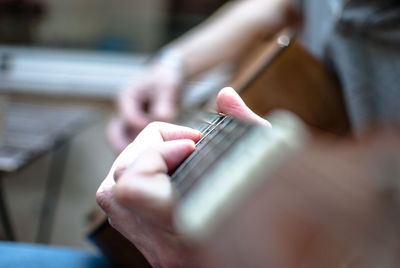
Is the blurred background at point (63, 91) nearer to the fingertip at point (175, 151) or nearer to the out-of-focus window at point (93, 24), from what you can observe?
the out-of-focus window at point (93, 24)

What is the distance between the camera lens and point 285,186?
20 centimetres

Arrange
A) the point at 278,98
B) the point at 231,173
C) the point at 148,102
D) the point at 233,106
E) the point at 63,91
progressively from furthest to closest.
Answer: the point at 63,91 < the point at 148,102 < the point at 278,98 < the point at 233,106 < the point at 231,173

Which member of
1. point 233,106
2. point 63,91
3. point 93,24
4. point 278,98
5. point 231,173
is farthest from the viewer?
point 93,24

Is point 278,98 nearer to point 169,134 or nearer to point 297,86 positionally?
point 297,86

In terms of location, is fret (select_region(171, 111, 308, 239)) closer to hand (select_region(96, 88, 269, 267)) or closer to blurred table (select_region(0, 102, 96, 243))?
hand (select_region(96, 88, 269, 267))

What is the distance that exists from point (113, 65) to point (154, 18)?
0.76 ft

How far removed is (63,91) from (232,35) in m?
0.62

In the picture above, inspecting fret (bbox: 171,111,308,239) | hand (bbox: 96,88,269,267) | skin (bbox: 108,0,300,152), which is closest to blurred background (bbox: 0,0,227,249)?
skin (bbox: 108,0,300,152)

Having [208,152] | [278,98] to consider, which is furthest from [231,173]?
[278,98]

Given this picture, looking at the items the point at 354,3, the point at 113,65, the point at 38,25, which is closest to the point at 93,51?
the point at 113,65

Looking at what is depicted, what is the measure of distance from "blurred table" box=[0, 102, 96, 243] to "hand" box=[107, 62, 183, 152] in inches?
6.6

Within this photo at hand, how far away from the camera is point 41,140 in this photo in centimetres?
83

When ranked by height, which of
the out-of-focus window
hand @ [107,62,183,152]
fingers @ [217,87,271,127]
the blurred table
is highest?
the out-of-focus window

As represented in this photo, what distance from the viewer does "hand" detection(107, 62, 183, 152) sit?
69cm
